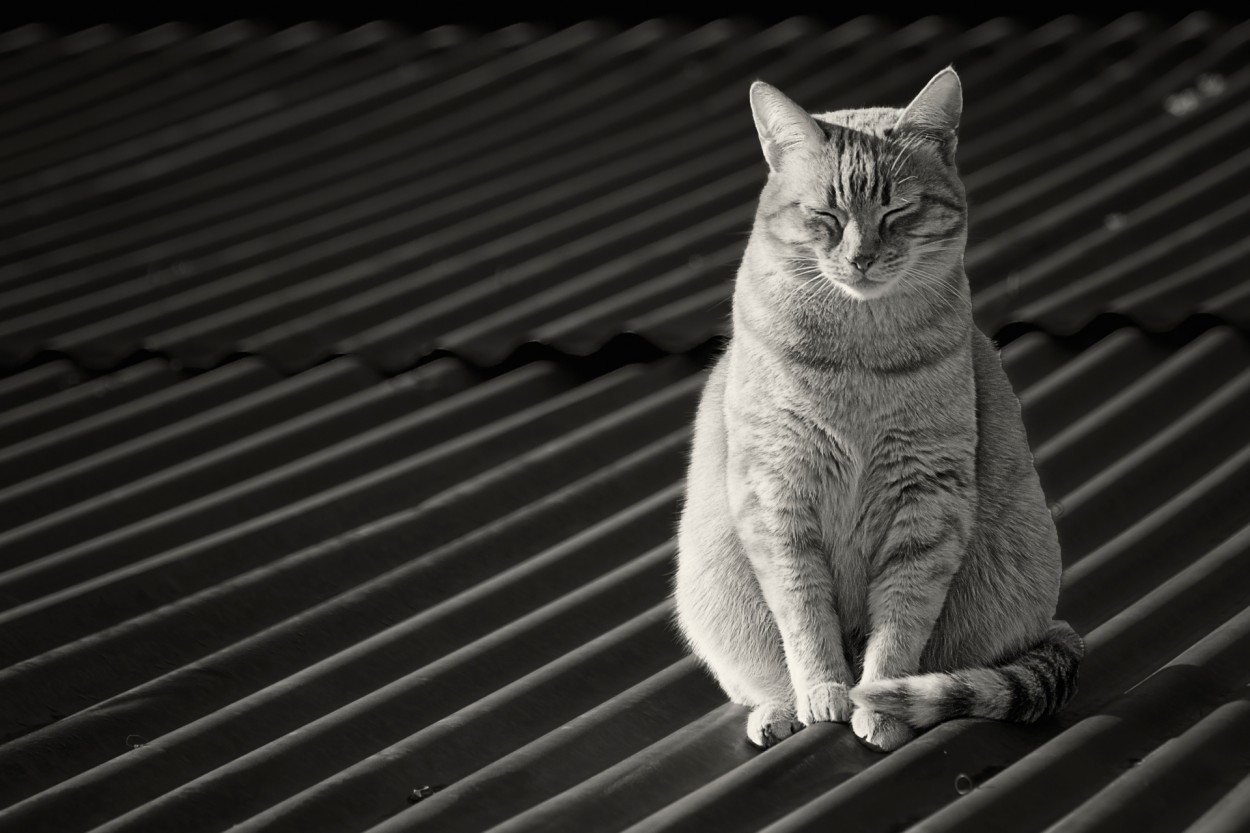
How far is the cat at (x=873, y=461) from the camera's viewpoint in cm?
229

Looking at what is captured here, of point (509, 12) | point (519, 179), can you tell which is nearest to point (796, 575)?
point (519, 179)

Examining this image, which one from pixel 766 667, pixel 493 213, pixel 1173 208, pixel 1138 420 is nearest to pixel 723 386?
pixel 766 667

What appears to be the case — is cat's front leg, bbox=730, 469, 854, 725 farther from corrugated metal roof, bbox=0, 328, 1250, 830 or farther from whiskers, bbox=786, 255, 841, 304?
whiskers, bbox=786, 255, 841, 304

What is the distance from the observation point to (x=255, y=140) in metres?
4.94

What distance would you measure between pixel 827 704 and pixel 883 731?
0.12 meters

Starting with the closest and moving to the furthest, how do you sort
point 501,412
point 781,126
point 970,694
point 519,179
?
point 970,694
point 781,126
point 501,412
point 519,179

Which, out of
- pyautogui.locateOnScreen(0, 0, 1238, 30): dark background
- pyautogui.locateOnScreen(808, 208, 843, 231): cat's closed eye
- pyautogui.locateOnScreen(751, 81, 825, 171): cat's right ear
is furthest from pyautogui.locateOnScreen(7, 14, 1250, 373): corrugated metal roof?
pyautogui.locateOnScreen(808, 208, 843, 231): cat's closed eye

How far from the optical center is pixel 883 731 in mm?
2180

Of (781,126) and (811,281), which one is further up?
(781,126)

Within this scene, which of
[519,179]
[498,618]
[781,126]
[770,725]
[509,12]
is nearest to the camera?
[770,725]

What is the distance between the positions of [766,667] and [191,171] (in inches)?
129

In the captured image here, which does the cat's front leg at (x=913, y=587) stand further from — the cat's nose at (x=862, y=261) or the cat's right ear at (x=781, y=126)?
the cat's right ear at (x=781, y=126)

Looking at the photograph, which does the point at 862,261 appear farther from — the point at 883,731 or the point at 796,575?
the point at 883,731

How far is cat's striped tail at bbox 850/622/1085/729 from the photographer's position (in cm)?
217
